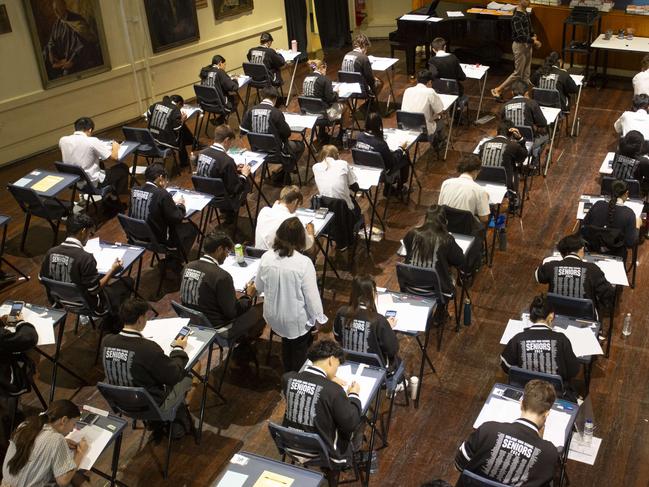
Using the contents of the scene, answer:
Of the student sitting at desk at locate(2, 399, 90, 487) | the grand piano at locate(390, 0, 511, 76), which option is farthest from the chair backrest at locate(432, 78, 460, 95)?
the student sitting at desk at locate(2, 399, 90, 487)

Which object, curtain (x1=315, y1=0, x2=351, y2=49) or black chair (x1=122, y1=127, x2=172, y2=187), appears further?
curtain (x1=315, y1=0, x2=351, y2=49)

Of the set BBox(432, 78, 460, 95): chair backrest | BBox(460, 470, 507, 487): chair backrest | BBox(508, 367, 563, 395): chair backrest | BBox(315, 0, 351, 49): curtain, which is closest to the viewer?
BBox(460, 470, 507, 487): chair backrest

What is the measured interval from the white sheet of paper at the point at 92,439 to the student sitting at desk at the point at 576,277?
3642mm

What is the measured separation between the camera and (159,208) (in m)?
7.70

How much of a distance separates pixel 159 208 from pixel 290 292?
223 cm

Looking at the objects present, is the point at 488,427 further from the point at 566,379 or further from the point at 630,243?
the point at 630,243

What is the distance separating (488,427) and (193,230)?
451 centimetres

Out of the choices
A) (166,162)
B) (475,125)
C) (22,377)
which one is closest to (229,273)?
(22,377)

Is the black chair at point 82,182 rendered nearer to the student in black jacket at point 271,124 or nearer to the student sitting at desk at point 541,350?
the student in black jacket at point 271,124

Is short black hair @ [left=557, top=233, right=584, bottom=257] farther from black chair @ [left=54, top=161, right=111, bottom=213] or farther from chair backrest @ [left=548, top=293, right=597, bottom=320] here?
black chair @ [left=54, top=161, right=111, bottom=213]

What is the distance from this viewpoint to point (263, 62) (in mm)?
11992

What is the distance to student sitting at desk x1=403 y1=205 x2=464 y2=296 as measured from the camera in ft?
21.8

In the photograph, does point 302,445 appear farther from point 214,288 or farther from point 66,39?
point 66,39

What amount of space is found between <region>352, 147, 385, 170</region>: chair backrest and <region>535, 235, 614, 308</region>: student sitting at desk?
264 centimetres
